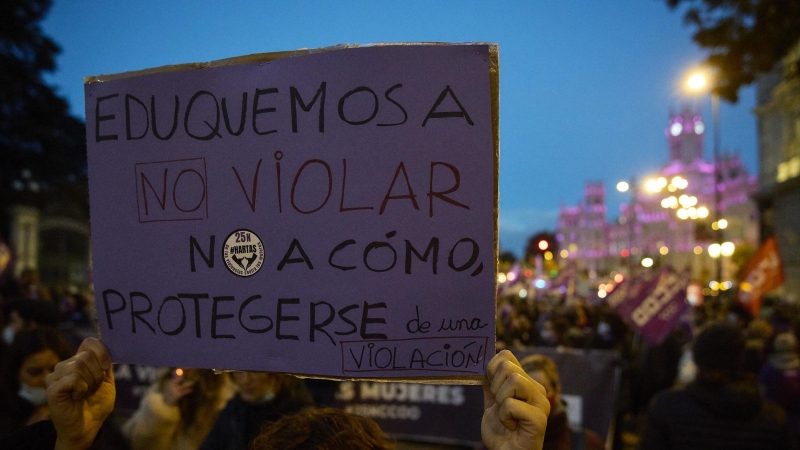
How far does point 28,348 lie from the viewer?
3.25m

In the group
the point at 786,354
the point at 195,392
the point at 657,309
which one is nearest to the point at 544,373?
the point at 195,392

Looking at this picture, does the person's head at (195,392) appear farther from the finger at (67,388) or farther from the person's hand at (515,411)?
the person's hand at (515,411)

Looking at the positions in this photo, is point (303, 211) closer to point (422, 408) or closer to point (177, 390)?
point (177, 390)

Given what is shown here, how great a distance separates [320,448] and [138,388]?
695 centimetres

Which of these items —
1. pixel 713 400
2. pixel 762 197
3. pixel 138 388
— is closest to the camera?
pixel 713 400

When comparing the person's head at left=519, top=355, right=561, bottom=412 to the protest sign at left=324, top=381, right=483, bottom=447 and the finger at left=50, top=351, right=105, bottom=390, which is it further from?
the protest sign at left=324, top=381, right=483, bottom=447

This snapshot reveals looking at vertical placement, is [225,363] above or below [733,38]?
below

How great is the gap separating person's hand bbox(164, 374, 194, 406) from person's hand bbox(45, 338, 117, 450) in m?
1.47

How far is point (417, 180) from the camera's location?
5.79ft

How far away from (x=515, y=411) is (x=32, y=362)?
9.27 feet

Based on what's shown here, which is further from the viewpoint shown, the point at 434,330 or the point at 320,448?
the point at 434,330

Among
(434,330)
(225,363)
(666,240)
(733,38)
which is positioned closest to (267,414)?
(225,363)

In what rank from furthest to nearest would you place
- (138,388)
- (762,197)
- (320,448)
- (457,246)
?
(762,197) < (138,388) < (457,246) < (320,448)

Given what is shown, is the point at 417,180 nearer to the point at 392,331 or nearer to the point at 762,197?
the point at 392,331
